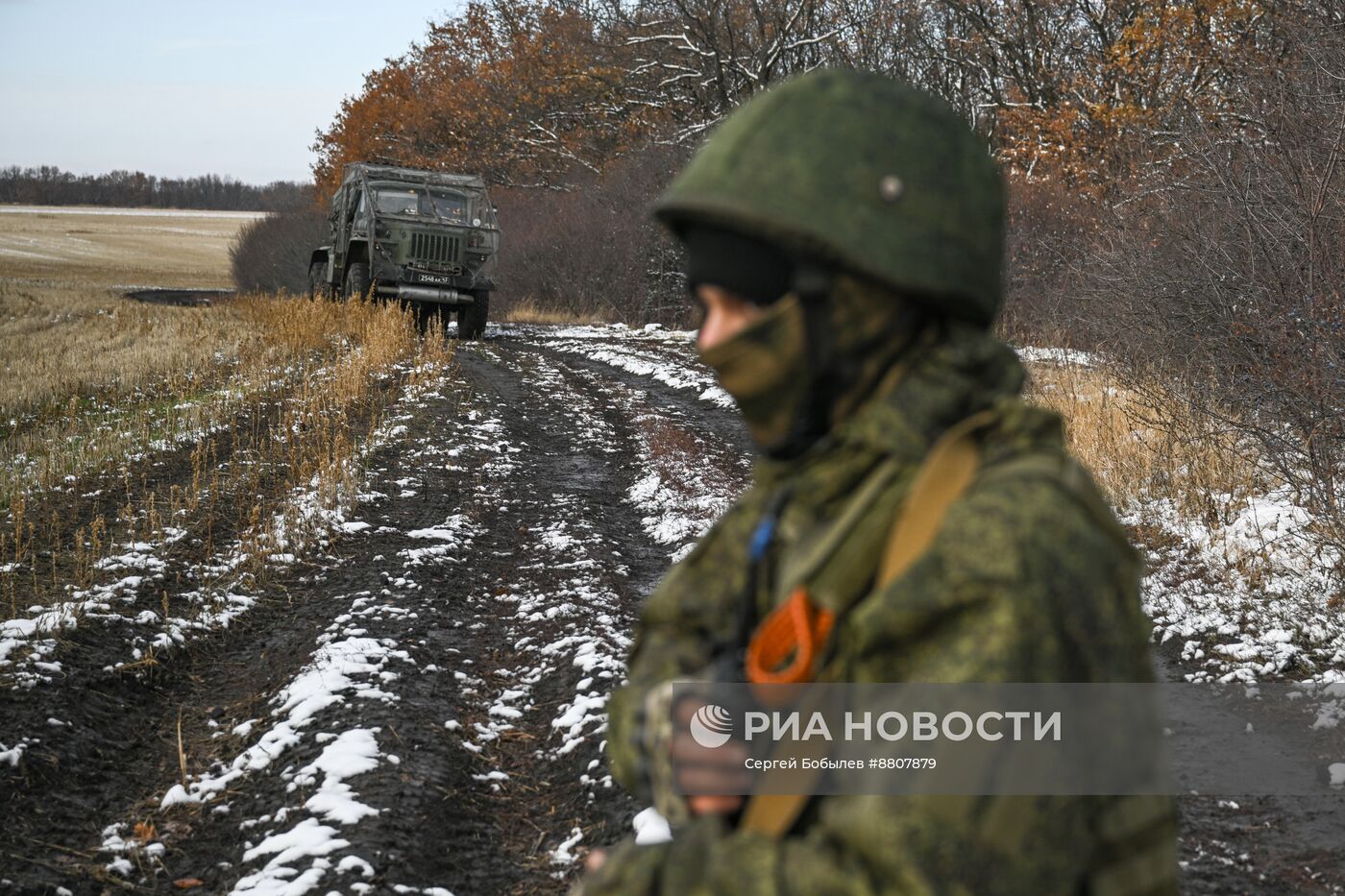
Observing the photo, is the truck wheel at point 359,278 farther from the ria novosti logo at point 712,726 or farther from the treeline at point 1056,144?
the ria novosti logo at point 712,726

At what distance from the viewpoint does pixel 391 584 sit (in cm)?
589

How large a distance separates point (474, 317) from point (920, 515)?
63.8 feet

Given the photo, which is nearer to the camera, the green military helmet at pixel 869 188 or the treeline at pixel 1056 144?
the green military helmet at pixel 869 188

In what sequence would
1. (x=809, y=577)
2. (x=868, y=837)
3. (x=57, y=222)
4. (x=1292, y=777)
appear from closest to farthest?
(x=868, y=837), (x=809, y=577), (x=1292, y=777), (x=57, y=222)

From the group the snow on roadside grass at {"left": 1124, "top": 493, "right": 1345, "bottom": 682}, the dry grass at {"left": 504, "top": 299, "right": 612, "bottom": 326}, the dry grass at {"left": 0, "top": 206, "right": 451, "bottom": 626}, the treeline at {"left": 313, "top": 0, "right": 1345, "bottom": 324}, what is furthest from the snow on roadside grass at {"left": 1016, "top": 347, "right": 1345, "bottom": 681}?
the dry grass at {"left": 504, "top": 299, "right": 612, "bottom": 326}

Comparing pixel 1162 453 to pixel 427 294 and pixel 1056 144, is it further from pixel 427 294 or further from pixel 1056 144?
pixel 427 294

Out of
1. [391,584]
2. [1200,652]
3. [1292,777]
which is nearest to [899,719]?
[1292,777]

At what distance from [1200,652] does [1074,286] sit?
7225 mm

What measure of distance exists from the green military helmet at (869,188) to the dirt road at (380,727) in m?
2.58

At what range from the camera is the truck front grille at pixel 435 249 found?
62.6 feet

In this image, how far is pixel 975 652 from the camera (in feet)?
3.35

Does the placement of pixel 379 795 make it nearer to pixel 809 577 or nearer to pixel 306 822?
pixel 306 822

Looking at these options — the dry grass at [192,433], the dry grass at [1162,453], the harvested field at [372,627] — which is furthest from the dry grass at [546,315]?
the dry grass at [1162,453]

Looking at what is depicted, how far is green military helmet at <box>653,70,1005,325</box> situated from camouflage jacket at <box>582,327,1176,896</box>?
0.13 metres
